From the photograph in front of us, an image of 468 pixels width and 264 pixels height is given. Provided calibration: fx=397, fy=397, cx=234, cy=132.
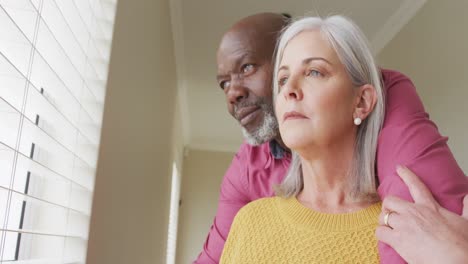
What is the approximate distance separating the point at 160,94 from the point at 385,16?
1.52 meters

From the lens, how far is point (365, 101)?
0.79 metres

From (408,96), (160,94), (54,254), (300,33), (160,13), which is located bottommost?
(54,254)

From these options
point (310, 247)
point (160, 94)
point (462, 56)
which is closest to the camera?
point (310, 247)

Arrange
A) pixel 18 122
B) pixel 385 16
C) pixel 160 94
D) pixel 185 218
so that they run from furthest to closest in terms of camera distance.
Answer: pixel 185 218
pixel 385 16
pixel 160 94
pixel 18 122

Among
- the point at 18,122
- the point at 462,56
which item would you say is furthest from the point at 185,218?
the point at 18,122

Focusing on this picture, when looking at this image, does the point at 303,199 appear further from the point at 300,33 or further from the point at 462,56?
the point at 462,56

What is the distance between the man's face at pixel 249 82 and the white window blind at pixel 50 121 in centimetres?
38

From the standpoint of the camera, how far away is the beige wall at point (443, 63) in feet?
6.16

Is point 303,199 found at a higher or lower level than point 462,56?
lower

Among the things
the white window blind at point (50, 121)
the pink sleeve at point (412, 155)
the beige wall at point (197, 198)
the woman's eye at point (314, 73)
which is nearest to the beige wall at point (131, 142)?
the white window blind at point (50, 121)

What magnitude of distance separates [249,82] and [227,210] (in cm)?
38

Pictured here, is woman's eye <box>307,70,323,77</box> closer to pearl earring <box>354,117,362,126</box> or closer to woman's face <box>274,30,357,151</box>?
woman's face <box>274,30,357,151</box>

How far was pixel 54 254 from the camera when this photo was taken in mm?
759

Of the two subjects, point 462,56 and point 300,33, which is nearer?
point 300,33
